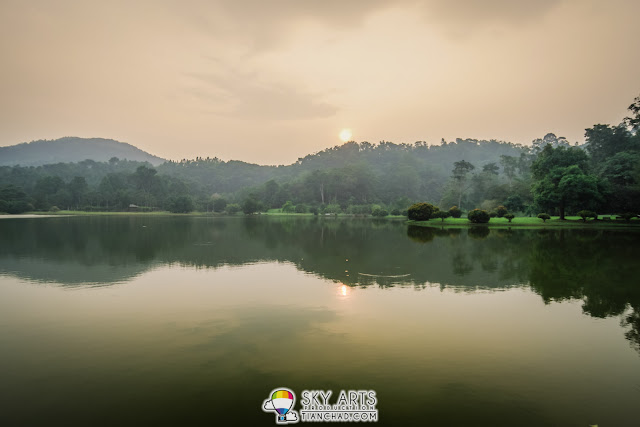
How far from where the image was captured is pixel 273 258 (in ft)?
79.8

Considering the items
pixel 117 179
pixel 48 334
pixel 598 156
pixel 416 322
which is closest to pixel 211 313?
pixel 48 334

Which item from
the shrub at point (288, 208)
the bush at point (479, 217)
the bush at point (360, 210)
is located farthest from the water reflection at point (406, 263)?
the shrub at point (288, 208)

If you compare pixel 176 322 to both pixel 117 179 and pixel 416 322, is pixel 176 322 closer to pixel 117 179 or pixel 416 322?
pixel 416 322

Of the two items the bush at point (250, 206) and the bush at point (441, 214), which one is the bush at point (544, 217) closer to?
the bush at point (441, 214)

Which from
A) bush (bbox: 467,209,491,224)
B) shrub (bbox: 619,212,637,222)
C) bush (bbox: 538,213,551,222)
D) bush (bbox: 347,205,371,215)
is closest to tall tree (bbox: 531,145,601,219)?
bush (bbox: 538,213,551,222)

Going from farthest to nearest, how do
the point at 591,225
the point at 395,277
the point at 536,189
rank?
the point at 536,189 < the point at 591,225 < the point at 395,277

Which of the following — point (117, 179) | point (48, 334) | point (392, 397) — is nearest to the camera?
point (392, 397)

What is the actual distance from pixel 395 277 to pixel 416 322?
6.89 metres
